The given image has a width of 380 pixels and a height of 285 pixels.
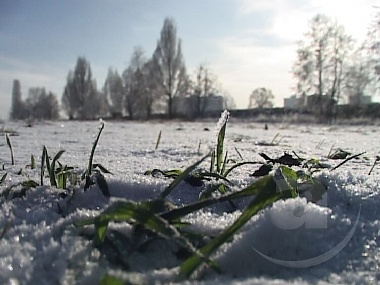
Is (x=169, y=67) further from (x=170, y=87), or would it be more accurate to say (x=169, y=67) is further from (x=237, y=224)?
(x=237, y=224)

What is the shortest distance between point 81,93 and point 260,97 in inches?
843

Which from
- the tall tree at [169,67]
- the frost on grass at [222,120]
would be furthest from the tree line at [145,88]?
the frost on grass at [222,120]

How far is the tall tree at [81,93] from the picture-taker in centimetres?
4041

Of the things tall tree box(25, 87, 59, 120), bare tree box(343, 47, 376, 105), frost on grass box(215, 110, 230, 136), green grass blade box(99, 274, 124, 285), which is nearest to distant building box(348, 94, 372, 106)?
bare tree box(343, 47, 376, 105)

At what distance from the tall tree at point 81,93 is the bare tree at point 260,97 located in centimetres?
1868

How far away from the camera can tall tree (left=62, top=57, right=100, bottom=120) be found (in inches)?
1591

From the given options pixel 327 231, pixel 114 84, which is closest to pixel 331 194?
pixel 327 231

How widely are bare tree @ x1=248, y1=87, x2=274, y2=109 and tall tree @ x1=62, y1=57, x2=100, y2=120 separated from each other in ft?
61.3

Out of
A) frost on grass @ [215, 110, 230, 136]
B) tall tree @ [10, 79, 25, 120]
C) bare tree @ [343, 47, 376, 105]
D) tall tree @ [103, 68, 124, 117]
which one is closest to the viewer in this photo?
frost on grass @ [215, 110, 230, 136]

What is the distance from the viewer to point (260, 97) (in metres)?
44.5

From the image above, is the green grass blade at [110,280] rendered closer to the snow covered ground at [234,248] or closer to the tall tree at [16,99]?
the snow covered ground at [234,248]

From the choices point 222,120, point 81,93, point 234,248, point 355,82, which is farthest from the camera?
point 81,93
